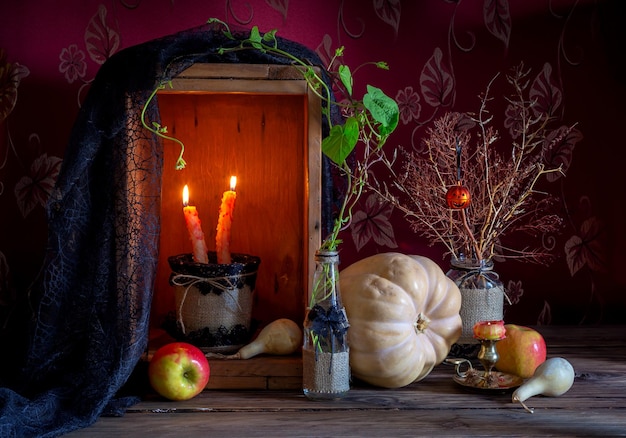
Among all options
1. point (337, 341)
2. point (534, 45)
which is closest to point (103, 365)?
point (337, 341)

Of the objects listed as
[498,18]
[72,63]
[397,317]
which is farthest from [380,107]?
[72,63]

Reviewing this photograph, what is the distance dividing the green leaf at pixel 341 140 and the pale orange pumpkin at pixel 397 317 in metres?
0.21

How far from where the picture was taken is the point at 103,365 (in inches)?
45.1

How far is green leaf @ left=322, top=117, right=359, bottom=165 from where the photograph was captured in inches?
45.8

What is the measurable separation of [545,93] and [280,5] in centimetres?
63

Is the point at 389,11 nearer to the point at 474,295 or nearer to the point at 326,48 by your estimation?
the point at 326,48

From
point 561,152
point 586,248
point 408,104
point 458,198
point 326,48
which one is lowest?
point 586,248

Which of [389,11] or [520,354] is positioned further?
[389,11]

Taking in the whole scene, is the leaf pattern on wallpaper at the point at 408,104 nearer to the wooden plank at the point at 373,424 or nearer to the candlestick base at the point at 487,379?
the candlestick base at the point at 487,379

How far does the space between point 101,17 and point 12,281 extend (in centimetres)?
59

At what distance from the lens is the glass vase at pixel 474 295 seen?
55.0 inches

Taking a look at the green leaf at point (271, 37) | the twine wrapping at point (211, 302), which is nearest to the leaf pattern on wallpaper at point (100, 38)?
the green leaf at point (271, 37)

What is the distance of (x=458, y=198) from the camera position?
1.34 m

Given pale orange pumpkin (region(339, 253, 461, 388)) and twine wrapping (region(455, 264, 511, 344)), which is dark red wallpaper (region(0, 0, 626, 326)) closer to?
twine wrapping (region(455, 264, 511, 344))
